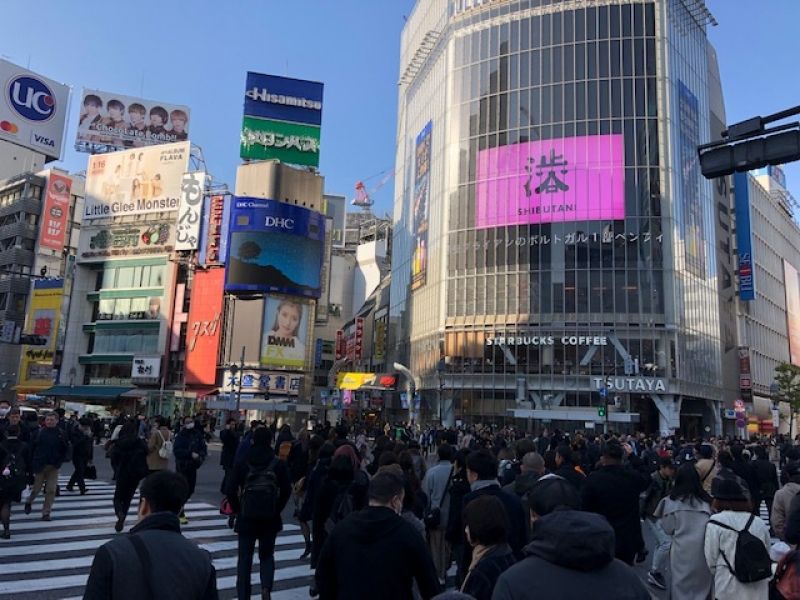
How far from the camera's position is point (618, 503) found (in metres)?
6.27

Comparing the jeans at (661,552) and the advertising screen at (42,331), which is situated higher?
the advertising screen at (42,331)

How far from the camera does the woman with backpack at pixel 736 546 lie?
446cm

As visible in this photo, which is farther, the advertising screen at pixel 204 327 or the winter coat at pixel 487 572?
the advertising screen at pixel 204 327

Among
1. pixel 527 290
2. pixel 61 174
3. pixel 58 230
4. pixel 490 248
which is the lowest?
pixel 527 290

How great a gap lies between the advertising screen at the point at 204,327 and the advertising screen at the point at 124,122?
22989 mm

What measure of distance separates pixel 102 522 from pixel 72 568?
363 cm

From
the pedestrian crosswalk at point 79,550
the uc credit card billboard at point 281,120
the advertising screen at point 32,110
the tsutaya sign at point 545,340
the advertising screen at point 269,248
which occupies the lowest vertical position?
the pedestrian crosswalk at point 79,550

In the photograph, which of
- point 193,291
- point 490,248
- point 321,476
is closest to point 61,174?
point 193,291

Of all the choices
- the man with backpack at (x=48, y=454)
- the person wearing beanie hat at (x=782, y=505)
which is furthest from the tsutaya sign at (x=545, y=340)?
the person wearing beanie hat at (x=782, y=505)

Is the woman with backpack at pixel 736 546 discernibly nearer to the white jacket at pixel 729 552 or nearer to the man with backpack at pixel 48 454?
the white jacket at pixel 729 552

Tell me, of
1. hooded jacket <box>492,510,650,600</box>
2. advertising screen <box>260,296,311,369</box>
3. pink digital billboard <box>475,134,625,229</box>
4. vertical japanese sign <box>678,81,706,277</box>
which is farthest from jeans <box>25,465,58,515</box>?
vertical japanese sign <box>678,81,706,277</box>

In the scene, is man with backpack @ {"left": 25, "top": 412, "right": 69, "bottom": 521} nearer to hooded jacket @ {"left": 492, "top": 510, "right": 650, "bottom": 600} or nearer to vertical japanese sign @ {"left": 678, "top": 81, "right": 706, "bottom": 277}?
hooded jacket @ {"left": 492, "top": 510, "right": 650, "bottom": 600}

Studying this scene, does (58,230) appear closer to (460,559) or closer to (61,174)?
(61,174)

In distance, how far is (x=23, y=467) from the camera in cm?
1077
